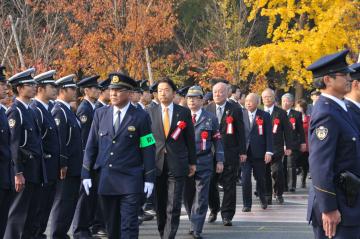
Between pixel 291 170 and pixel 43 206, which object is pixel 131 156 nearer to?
pixel 43 206

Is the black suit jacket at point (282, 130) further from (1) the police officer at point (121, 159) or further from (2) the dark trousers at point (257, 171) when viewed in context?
→ (1) the police officer at point (121, 159)

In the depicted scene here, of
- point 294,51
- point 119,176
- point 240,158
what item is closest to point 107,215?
point 119,176

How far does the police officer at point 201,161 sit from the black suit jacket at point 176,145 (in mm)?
1015

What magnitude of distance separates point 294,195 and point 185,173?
765 cm

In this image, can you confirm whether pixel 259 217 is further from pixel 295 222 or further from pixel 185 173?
pixel 185 173

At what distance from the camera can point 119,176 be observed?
9680mm

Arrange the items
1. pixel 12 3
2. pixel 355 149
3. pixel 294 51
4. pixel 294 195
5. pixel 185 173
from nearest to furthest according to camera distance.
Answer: pixel 355 149, pixel 185 173, pixel 294 195, pixel 12 3, pixel 294 51

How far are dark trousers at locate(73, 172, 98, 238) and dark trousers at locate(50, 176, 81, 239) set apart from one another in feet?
1.15

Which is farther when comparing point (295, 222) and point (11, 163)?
point (295, 222)

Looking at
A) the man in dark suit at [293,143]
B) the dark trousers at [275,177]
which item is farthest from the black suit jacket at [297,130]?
the dark trousers at [275,177]

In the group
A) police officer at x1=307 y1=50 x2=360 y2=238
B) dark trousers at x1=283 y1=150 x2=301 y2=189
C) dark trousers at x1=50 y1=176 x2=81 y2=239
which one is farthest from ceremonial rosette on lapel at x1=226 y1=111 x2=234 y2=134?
police officer at x1=307 y1=50 x2=360 y2=238

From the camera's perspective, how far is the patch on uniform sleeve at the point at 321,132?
275 inches

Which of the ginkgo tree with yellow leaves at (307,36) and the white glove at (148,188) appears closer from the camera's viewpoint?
the white glove at (148,188)

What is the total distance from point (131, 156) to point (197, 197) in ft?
9.35
